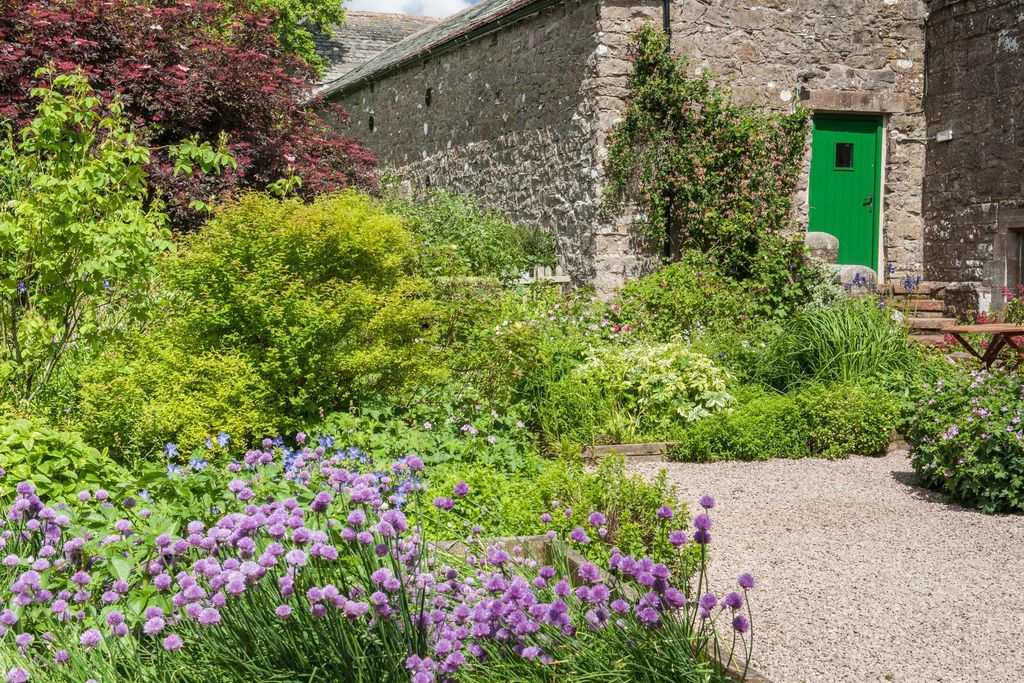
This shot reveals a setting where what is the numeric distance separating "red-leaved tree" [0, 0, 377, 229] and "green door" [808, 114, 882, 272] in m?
5.77

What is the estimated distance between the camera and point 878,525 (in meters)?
5.60

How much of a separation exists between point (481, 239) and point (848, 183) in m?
4.47

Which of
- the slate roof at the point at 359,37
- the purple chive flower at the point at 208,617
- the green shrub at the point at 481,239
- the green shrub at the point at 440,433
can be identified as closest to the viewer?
the purple chive flower at the point at 208,617

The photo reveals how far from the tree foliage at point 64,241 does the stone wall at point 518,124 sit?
583 centimetres

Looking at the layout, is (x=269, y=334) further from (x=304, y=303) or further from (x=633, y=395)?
(x=633, y=395)

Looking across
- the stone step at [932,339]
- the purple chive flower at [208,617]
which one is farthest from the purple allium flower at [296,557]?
the stone step at [932,339]

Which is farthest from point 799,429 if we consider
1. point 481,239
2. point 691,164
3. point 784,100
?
point 481,239

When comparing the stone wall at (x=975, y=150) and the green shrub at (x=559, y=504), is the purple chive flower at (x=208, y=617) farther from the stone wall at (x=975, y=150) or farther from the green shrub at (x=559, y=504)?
the stone wall at (x=975, y=150)

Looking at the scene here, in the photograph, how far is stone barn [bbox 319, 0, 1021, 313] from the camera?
1081cm

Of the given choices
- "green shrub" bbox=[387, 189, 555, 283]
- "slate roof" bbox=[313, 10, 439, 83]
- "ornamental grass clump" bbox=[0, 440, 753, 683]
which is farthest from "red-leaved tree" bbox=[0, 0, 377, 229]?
"slate roof" bbox=[313, 10, 439, 83]

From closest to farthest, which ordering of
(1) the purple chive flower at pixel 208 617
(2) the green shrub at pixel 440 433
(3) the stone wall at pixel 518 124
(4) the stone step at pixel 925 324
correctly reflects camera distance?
(1) the purple chive flower at pixel 208 617 < (2) the green shrub at pixel 440 433 < (4) the stone step at pixel 925 324 < (3) the stone wall at pixel 518 124

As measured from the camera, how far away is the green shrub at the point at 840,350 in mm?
8312

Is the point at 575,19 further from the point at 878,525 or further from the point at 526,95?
the point at 878,525

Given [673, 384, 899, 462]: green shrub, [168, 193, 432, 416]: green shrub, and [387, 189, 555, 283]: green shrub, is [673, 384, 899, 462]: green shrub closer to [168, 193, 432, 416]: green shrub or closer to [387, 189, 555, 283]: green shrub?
[168, 193, 432, 416]: green shrub
